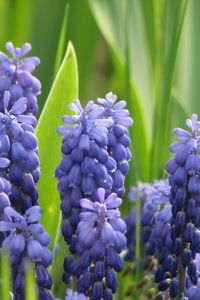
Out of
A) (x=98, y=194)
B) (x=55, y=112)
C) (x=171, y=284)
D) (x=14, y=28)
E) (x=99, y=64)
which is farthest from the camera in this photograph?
(x=99, y=64)

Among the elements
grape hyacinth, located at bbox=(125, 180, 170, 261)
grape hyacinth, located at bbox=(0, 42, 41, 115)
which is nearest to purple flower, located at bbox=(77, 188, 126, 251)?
grape hyacinth, located at bbox=(125, 180, 170, 261)

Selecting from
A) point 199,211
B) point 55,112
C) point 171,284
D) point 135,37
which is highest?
point 135,37

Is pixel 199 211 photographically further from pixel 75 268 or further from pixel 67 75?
pixel 67 75

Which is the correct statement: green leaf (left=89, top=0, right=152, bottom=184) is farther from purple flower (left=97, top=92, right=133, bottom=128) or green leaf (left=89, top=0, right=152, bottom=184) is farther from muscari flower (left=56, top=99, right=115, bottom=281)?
muscari flower (left=56, top=99, right=115, bottom=281)

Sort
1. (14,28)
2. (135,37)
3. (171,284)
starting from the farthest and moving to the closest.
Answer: (14,28) < (135,37) < (171,284)

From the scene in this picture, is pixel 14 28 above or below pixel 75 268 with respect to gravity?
above

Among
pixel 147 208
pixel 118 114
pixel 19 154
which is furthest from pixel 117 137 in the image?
pixel 147 208

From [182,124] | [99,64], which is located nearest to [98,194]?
[182,124]

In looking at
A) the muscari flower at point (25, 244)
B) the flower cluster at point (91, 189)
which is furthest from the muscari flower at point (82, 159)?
the muscari flower at point (25, 244)

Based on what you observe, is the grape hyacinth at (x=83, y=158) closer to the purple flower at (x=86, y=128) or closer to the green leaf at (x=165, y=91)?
the purple flower at (x=86, y=128)
